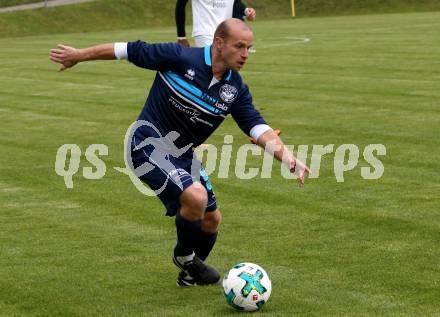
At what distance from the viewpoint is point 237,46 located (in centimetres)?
830

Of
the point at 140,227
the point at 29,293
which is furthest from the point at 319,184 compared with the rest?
the point at 29,293

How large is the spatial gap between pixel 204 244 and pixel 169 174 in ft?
2.69

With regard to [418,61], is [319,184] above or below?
above

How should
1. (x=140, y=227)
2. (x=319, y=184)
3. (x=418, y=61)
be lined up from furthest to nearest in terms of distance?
1. (x=418, y=61)
2. (x=319, y=184)
3. (x=140, y=227)

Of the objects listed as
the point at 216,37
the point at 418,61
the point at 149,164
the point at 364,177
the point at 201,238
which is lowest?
the point at 418,61

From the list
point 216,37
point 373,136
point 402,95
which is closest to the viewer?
point 216,37

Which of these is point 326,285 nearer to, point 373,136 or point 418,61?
point 373,136

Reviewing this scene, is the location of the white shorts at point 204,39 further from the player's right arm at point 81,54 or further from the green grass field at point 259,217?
the player's right arm at point 81,54

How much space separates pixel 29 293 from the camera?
8.52m

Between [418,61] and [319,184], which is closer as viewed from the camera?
[319,184]

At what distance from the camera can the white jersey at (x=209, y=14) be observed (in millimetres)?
17003

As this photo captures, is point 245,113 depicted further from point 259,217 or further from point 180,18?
point 180,18

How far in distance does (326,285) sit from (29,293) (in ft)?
7.88

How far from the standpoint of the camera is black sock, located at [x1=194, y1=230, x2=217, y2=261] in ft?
29.0
